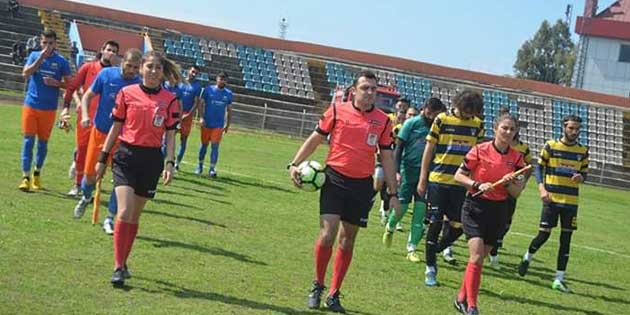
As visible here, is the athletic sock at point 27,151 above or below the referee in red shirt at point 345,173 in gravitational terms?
below

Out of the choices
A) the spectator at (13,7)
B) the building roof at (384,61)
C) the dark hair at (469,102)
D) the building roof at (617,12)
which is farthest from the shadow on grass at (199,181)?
the building roof at (617,12)

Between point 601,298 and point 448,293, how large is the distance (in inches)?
90.9

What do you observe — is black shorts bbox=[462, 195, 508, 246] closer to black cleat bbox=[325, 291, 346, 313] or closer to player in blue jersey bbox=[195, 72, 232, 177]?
black cleat bbox=[325, 291, 346, 313]

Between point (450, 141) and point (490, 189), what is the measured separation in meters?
1.87

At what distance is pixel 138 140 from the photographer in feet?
28.1

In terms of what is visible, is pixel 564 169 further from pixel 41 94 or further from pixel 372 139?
pixel 41 94

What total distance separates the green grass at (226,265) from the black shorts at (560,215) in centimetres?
76

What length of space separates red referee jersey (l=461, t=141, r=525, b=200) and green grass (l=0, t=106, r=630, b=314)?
4.13ft

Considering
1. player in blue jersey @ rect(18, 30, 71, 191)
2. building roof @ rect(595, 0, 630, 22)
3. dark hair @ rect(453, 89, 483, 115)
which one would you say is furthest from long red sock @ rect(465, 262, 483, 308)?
building roof @ rect(595, 0, 630, 22)

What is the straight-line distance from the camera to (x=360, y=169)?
862cm

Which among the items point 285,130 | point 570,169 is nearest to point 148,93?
point 570,169

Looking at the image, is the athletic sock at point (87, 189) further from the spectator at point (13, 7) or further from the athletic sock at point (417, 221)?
the spectator at point (13, 7)

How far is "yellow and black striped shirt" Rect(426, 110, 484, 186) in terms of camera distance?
10.8 meters

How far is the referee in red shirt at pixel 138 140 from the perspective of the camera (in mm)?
8469
